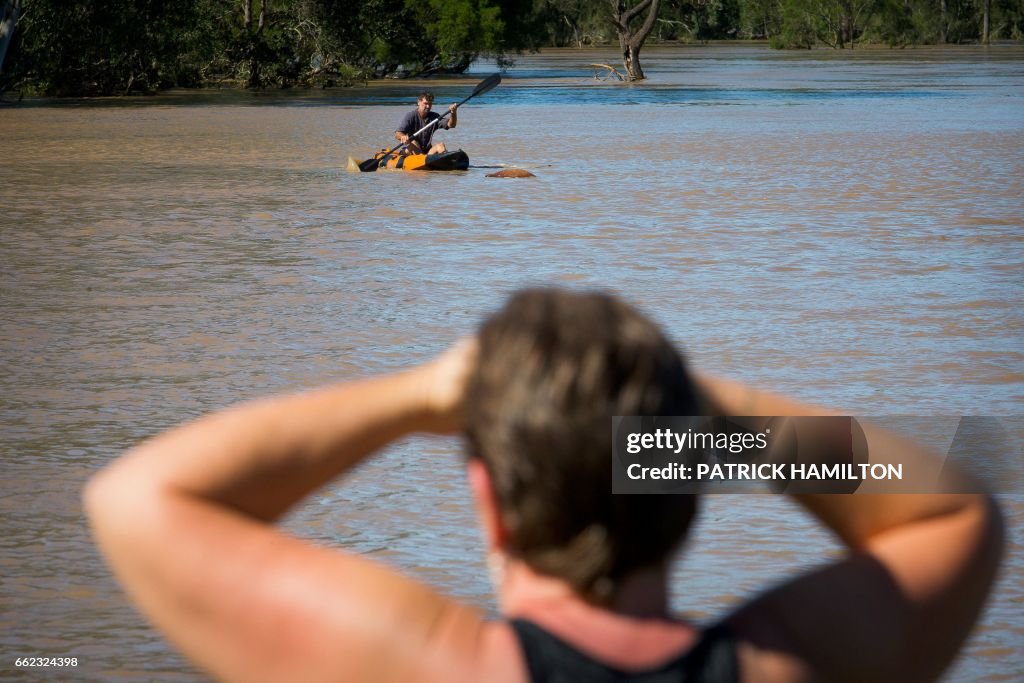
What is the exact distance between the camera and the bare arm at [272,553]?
141 cm

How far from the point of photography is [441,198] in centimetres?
1891

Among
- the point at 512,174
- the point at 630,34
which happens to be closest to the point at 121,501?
the point at 512,174

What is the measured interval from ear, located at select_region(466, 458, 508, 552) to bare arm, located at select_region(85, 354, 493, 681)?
0.25 feet

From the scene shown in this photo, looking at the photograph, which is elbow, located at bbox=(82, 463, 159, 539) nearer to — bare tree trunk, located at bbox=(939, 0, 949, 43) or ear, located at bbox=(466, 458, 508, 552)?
ear, located at bbox=(466, 458, 508, 552)

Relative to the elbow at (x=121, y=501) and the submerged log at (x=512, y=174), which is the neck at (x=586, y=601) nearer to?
the elbow at (x=121, y=501)

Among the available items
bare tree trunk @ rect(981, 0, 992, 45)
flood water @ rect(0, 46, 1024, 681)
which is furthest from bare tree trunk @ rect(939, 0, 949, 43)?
flood water @ rect(0, 46, 1024, 681)

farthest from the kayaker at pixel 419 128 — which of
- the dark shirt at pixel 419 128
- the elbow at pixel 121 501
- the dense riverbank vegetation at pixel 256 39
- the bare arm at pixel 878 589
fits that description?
the elbow at pixel 121 501

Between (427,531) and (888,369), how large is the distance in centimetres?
348

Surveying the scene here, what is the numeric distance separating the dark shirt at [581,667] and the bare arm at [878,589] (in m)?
0.04

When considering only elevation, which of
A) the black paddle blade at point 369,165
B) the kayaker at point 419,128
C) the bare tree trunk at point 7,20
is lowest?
the black paddle blade at point 369,165

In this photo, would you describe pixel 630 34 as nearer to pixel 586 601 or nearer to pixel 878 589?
pixel 878 589

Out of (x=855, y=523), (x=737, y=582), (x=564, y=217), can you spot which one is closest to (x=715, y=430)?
(x=855, y=523)

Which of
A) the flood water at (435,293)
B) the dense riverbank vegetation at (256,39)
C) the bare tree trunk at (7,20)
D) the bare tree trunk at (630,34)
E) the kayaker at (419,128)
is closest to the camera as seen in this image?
the flood water at (435,293)

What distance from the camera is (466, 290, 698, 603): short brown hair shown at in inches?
52.2
